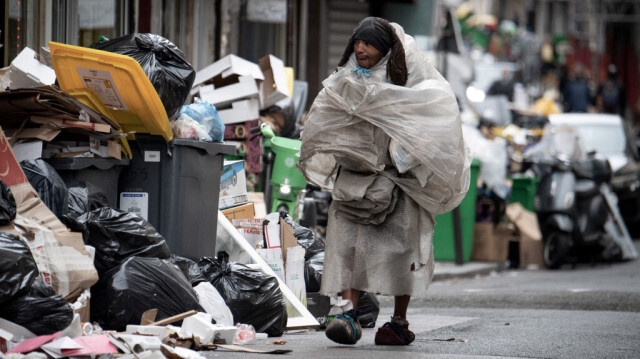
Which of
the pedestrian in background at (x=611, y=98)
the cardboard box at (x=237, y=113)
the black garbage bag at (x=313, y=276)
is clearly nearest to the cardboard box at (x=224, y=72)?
the cardboard box at (x=237, y=113)

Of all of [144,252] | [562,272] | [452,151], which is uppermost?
[452,151]

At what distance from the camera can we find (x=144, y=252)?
680 centimetres

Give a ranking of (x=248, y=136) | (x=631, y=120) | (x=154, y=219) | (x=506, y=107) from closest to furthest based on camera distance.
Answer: (x=154, y=219), (x=248, y=136), (x=506, y=107), (x=631, y=120)

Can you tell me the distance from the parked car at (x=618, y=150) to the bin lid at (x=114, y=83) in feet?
39.9

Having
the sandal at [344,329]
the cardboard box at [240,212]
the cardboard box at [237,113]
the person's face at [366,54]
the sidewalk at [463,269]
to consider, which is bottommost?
the sidewalk at [463,269]

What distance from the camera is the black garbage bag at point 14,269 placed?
5602 mm

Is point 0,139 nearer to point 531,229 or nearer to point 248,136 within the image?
point 248,136

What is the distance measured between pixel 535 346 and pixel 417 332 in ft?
3.33

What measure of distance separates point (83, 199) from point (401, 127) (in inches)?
72.9

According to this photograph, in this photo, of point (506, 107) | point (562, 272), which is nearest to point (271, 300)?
point (562, 272)

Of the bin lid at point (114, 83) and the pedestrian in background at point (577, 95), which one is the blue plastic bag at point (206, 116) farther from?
the pedestrian in background at point (577, 95)

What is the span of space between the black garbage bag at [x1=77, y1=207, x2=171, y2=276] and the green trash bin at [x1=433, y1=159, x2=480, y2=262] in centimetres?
743

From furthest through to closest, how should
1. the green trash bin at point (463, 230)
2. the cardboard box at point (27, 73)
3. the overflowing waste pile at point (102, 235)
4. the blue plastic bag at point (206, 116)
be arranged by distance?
the green trash bin at point (463, 230), the blue plastic bag at point (206, 116), the cardboard box at point (27, 73), the overflowing waste pile at point (102, 235)

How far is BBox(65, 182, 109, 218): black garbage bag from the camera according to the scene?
6.93m
